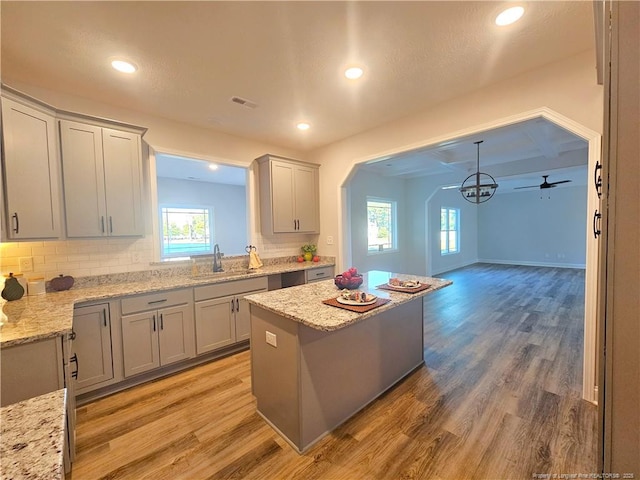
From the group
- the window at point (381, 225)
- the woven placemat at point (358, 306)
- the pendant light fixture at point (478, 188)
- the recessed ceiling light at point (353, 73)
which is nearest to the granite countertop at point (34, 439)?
the woven placemat at point (358, 306)

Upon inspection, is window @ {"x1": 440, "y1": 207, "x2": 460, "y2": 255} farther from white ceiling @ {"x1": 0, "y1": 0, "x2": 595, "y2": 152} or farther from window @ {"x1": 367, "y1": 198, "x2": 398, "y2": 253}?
white ceiling @ {"x1": 0, "y1": 0, "x2": 595, "y2": 152}

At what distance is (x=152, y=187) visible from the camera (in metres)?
3.11

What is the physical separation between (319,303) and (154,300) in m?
1.68

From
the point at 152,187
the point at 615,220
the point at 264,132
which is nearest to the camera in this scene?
the point at 615,220

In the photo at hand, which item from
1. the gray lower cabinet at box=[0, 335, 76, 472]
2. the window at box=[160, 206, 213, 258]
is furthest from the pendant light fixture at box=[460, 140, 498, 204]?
the window at box=[160, 206, 213, 258]

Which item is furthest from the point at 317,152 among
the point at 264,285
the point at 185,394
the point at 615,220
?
the point at 615,220

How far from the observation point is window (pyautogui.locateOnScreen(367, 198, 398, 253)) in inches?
244

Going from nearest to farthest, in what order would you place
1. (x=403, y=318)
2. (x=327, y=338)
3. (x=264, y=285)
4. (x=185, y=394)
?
(x=327, y=338) < (x=185, y=394) < (x=403, y=318) < (x=264, y=285)

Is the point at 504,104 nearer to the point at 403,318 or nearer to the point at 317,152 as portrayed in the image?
the point at 403,318

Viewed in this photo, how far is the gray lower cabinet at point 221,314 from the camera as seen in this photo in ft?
9.40

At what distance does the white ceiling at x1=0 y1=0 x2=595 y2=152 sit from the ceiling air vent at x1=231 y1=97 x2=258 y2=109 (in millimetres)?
61

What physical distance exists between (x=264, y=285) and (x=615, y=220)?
3068 mm

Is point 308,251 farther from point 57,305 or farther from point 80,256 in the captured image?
point 57,305

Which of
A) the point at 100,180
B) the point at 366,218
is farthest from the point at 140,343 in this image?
the point at 366,218
